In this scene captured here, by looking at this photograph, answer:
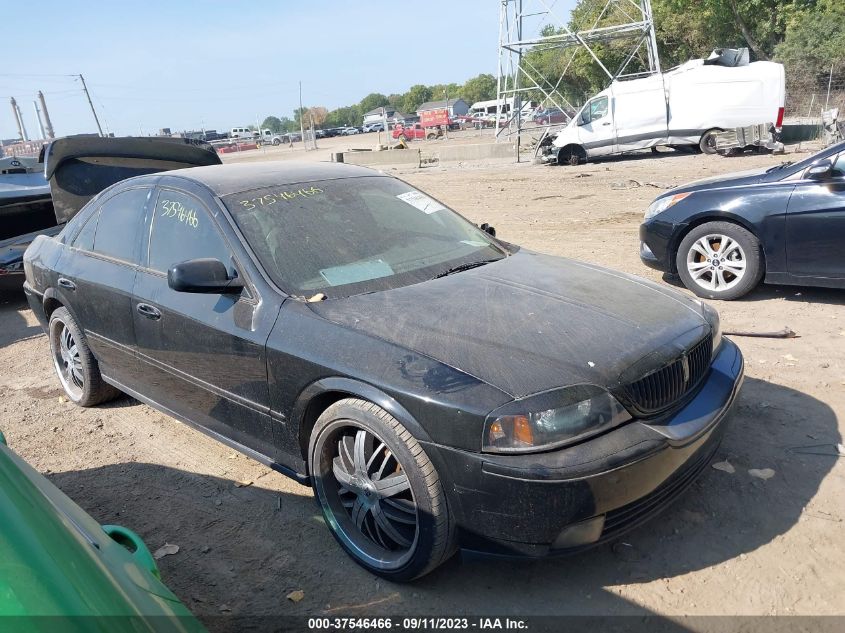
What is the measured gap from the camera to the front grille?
2.74 m

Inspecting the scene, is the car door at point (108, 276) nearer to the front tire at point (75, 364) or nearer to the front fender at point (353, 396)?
the front tire at point (75, 364)

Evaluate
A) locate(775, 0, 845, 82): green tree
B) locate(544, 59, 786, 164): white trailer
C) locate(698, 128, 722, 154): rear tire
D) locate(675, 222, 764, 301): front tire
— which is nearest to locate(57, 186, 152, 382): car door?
Answer: locate(675, 222, 764, 301): front tire

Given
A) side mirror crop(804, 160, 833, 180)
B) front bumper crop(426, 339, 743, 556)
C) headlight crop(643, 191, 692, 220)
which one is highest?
side mirror crop(804, 160, 833, 180)

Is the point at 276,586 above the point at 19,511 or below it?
below

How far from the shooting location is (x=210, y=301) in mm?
3516

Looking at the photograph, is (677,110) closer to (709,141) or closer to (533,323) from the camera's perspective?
(709,141)

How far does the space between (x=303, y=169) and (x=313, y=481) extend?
6.73 feet

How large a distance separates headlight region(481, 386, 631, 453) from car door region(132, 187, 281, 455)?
4.04 feet

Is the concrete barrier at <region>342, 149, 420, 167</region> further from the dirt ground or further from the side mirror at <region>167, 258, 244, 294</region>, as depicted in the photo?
the side mirror at <region>167, 258, 244, 294</region>

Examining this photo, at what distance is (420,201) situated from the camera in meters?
4.31

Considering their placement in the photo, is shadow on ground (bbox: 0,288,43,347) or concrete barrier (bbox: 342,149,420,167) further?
concrete barrier (bbox: 342,149,420,167)

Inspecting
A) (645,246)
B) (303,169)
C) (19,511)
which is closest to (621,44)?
(645,246)

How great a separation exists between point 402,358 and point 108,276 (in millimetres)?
2428

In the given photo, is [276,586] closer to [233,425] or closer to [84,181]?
[233,425]
